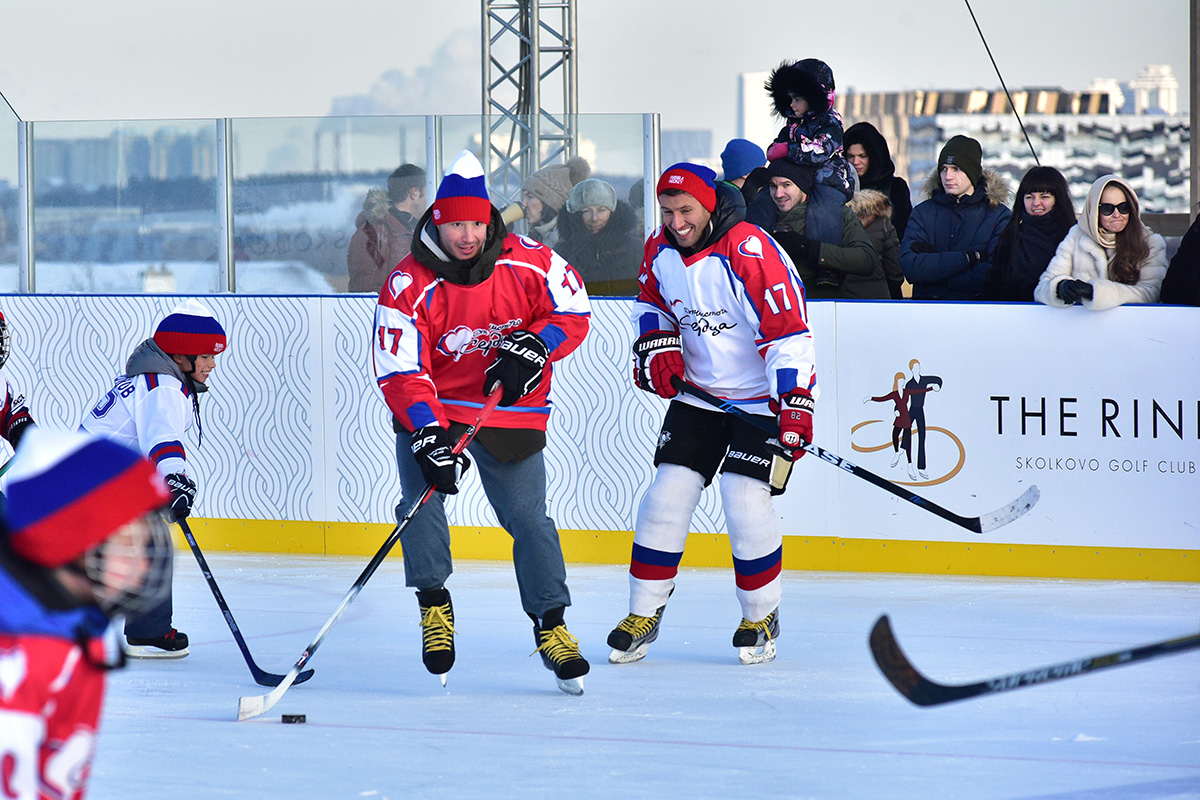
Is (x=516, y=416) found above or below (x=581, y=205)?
below

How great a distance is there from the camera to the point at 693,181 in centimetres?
373

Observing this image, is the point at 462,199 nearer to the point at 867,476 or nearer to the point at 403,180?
the point at 867,476

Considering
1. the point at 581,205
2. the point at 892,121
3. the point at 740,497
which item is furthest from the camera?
the point at 892,121

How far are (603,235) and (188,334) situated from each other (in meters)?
2.26

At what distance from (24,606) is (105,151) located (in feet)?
18.3

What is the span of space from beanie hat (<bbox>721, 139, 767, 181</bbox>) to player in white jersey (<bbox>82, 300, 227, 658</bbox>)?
224cm

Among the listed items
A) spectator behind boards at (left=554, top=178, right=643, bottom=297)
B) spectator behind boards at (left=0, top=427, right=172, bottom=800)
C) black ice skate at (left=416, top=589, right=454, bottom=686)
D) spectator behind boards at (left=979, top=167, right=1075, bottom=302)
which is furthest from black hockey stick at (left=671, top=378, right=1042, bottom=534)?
spectator behind boards at (left=0, top=427, right=172, bottom=800)

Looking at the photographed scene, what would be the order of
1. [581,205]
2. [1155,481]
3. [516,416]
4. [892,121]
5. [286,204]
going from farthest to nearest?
1. [892,121]
2. [286,204]
3. [581,205]
4. [1155,481]
5. [516,416]

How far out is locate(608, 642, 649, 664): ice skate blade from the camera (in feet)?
12.5

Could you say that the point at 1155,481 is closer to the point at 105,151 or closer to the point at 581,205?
the point at 581,205

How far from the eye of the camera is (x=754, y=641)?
151 inches

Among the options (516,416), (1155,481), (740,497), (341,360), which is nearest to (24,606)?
(516,416)

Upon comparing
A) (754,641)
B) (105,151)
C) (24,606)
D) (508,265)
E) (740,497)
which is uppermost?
(105,151)

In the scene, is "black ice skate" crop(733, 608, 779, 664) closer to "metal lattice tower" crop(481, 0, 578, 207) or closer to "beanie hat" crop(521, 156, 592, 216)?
"beanie hat" crop(521, 156, 592, 216)
